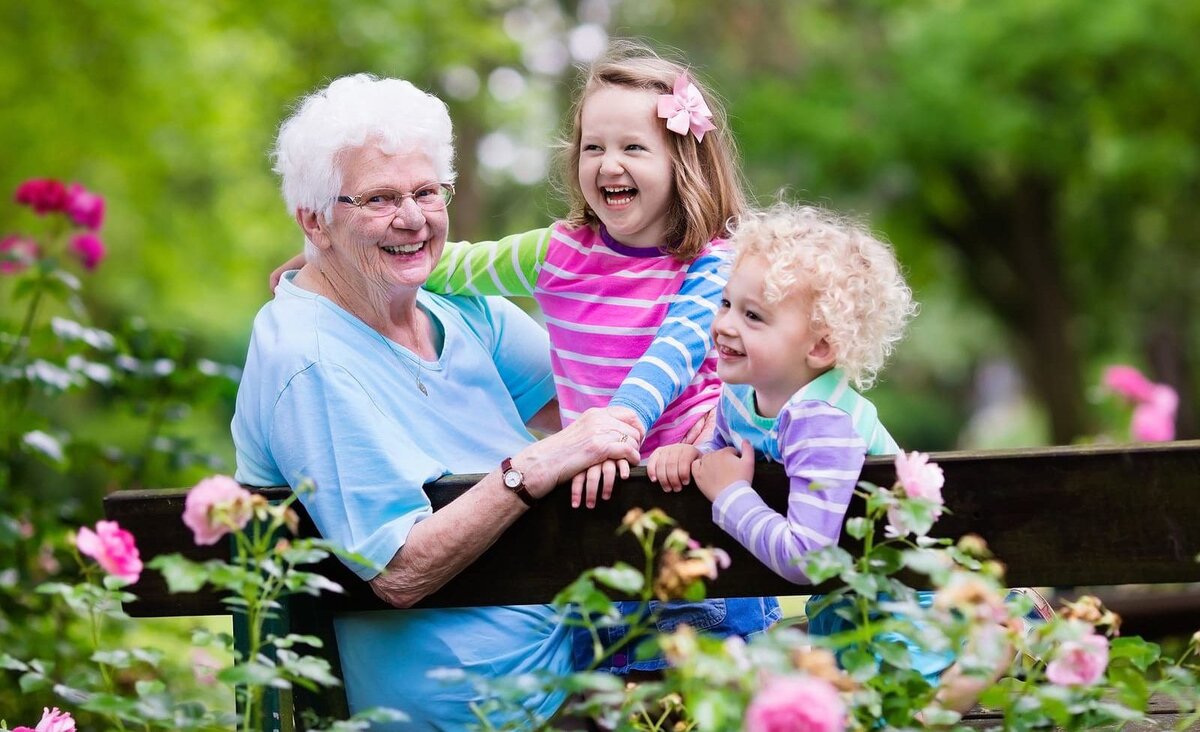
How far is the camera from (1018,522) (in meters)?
2.23

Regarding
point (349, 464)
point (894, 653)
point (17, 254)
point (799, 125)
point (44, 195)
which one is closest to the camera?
point (894, 653)

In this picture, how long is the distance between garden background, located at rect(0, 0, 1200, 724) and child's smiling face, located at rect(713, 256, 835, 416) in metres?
7.12

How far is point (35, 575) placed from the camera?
4.80 meters

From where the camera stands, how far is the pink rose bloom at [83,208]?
4891 millimetres

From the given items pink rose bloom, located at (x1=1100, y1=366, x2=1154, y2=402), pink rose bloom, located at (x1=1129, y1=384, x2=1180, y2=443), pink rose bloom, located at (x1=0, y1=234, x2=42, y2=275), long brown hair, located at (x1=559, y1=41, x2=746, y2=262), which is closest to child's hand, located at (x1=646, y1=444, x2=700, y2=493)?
long brown hair, located at (x1=559, y1=41, x2=746, y2=262)

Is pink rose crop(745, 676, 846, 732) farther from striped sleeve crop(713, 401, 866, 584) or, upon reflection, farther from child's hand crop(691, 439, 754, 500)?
child's hand crop(691, 439, 754, 500)

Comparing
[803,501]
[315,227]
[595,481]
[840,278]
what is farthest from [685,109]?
[803,501]

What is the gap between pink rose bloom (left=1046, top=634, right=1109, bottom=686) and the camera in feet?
6.71

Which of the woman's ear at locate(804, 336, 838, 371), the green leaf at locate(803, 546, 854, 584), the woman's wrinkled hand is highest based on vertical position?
the woman's ear at locate(804, 336, 838, 371)

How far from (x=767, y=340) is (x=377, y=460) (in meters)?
0.73

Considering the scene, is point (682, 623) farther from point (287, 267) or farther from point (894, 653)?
point (287, 267)

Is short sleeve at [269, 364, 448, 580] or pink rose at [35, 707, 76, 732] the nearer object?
pink rose at [35, 707, 76, 732]

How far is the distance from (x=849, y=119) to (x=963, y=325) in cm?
1288

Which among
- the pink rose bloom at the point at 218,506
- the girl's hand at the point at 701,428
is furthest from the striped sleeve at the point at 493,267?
the pink rose bloom at the point at 218,506
